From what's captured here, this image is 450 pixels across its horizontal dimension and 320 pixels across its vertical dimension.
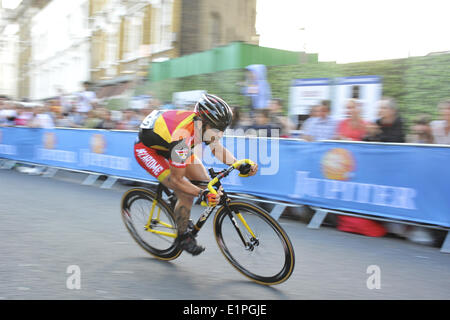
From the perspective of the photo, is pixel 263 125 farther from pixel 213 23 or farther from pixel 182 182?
pixel 213 23

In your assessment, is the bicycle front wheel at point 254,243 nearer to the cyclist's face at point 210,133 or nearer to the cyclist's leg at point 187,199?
the cyclist's leg at point 187,199

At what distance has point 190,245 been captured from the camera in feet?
15.1

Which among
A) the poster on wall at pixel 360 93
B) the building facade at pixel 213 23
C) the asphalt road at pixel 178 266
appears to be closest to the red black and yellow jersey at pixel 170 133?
the asphalt road at pixel 178 266

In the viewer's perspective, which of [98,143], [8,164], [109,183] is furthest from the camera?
[8,164]

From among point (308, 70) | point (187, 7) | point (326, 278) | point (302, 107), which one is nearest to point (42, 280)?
point (326, 278)

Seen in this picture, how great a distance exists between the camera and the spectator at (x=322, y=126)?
307 inches

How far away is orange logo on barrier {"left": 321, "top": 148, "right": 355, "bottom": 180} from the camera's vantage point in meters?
6.76

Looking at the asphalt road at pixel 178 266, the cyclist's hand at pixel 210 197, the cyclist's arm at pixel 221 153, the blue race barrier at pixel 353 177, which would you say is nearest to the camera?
the asphalt road at pixel 178 266

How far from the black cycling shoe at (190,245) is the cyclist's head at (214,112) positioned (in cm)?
110

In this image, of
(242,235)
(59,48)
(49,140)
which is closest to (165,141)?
(242,235)

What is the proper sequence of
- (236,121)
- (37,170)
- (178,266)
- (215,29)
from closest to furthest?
(178,266)
(236,121)
(37,170)
(215,29)

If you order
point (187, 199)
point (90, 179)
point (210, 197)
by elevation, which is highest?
point (210, 197)

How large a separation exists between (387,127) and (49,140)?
352 inches
